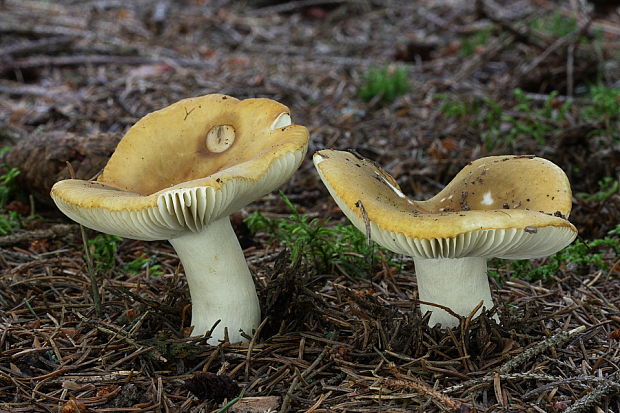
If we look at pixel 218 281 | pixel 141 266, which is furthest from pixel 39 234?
pixel 218 281

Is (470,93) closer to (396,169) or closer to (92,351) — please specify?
(396,169)

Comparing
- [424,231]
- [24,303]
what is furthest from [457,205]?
[24,303]

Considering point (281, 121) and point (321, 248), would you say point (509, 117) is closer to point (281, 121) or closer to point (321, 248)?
point (321, 248)

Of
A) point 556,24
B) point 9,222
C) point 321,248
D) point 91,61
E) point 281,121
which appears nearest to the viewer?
point 281,121

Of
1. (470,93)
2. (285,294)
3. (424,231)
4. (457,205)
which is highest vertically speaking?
(424,231)

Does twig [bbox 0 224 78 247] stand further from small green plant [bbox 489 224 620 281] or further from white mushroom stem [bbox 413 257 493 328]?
small green plant [bbox 489 224 620 281]

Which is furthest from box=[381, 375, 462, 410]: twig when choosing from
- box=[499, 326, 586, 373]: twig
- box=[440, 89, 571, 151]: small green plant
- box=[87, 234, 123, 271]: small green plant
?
box=[440, 89, 571, 151]: small green plant
